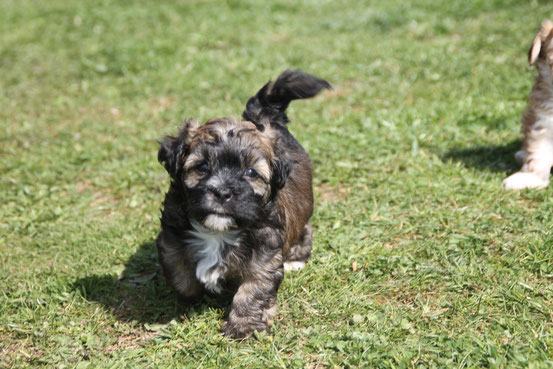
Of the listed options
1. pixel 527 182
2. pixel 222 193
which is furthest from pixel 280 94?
pixel 527 182

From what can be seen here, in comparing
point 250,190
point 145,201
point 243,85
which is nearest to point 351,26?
point 243,85

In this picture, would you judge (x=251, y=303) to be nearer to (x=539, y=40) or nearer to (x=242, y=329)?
(x=242, y=329)

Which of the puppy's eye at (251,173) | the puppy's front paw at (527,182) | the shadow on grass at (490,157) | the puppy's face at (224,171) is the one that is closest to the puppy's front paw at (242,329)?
the puppy's face at (224,171)

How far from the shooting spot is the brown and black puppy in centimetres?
298

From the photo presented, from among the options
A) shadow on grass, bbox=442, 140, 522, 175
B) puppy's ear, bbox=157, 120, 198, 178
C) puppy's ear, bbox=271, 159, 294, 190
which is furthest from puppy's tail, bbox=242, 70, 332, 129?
shadow on grass, bbox=442, 140, 522, 175

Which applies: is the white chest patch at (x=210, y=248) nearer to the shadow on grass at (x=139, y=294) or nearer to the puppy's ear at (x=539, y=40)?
the shadow on grass at (x=139, y=294)

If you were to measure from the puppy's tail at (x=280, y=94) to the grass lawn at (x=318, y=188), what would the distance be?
1.10 meters

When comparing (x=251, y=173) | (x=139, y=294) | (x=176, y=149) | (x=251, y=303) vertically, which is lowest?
(x=139, y=294)

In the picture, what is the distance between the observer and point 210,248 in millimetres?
3250

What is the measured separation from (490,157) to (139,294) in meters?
3.51

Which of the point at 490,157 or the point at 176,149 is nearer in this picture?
the point at 176,149

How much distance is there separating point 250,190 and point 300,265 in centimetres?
114

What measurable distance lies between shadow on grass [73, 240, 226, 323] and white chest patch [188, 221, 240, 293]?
0.41m

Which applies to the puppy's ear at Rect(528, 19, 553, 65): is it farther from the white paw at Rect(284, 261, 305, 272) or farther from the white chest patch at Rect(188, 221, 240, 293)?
the white chest patch at Rect(188, 221, 240, 293)
